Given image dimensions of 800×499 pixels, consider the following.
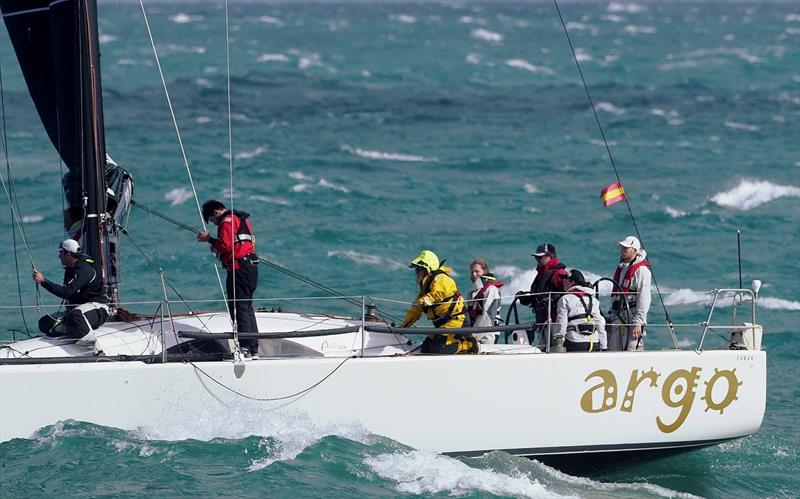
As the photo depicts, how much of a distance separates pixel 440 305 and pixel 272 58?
5363cm

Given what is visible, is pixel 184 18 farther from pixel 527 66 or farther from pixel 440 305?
pixel 440 305

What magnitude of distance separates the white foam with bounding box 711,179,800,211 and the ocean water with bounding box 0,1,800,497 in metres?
0.09

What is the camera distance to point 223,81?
4972 centimetres

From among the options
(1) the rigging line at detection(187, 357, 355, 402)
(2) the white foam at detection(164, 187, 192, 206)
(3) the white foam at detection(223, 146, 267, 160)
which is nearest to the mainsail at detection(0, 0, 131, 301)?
(1) the rigging line at detection(187, 357, 355, 402)

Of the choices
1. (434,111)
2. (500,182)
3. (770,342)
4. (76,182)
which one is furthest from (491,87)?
(76,182)

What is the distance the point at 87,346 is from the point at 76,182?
191cm

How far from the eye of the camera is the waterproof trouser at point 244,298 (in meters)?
11.2

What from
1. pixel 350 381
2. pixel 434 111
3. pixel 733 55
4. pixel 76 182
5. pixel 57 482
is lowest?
pixel 57 482

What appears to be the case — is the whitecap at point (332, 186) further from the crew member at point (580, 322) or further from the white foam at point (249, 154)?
the crew member at point (580, 322)

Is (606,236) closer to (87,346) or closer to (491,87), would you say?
(87,346)

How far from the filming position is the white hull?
1066 centimetres

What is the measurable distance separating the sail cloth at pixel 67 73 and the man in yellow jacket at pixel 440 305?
3.26 m

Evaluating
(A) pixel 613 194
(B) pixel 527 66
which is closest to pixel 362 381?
(A) pixel 613 194

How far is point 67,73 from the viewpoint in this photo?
1218cm
